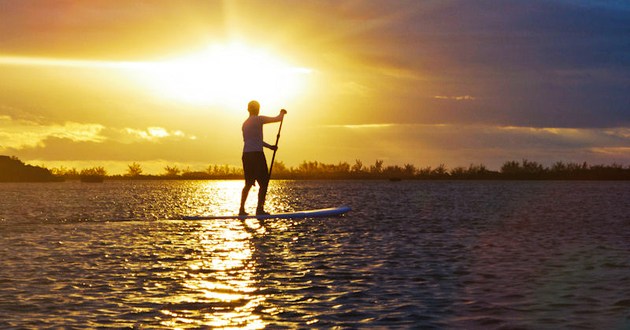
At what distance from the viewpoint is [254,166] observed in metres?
26.0

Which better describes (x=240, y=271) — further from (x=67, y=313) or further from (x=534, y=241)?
A: (x=534, y=241)

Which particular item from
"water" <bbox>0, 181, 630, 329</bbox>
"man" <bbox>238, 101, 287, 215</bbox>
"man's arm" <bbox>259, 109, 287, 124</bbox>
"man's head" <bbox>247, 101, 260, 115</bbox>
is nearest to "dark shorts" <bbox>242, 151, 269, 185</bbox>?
"man" <bbox>238, 101, 287, 215</bbox>

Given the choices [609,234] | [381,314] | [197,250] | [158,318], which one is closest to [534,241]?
[609,234]

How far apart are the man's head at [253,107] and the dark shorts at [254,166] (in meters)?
1.22

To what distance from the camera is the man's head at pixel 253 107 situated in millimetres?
25750

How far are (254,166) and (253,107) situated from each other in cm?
177

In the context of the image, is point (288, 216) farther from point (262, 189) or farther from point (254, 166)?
point (254, 166)

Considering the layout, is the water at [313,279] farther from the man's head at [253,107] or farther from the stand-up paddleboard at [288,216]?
the man's head at [253,107]

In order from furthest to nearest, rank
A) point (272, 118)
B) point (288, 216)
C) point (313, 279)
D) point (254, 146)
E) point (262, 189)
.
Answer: point (288, 216)
point (262, 189)
point (254, 146)
point (272, 118)
point (313, 279)

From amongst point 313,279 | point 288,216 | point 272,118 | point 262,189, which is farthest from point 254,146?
point 313,279

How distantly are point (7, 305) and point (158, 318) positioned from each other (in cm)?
232

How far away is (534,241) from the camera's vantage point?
21312mm

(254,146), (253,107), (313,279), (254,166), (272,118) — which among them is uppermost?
(253,107)

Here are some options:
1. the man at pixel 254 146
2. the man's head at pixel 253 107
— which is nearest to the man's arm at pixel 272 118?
the man at pixel 254 146
